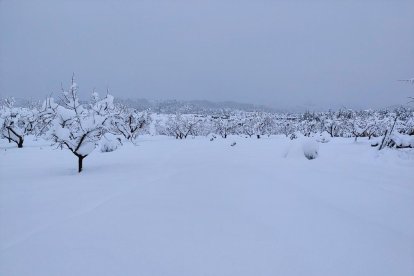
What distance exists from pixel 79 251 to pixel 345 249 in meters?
3.82

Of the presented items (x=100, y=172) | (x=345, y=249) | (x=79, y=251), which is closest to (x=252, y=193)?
(x=345, y=249)

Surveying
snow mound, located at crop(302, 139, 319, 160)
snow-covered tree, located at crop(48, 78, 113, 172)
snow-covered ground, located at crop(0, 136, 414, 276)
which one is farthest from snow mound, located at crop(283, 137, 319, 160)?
snow-covered tree, located at crop(48, 78, 113, 172)

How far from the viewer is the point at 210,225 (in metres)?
5.09

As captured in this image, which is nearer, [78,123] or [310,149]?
[78,123]

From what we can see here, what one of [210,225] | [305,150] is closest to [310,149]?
[305,150]

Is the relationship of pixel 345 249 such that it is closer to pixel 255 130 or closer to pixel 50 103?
pixel 50 103

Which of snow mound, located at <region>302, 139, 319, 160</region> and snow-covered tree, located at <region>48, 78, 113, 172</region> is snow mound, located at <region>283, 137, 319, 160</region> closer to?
snow mound, located at <region>302, 139, 319, 160</region>

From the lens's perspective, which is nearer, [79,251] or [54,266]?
[54,266]

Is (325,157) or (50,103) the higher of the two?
(50,103)

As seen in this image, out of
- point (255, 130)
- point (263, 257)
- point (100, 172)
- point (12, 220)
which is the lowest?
point (255, 130)

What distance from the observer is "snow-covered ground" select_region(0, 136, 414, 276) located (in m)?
3.73

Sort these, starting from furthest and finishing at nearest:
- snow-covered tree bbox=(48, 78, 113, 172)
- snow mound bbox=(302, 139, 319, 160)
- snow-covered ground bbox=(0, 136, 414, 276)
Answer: snow mound bbox=(302, 139, 319, 160)
snow-covered tree bbox=(48, 78, 113, 172)
snow-covered ground bbox=(0, 136, 414, 276)

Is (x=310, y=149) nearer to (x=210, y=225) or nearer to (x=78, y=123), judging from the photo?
(x=210, y=225)

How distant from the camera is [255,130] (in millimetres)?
52062
